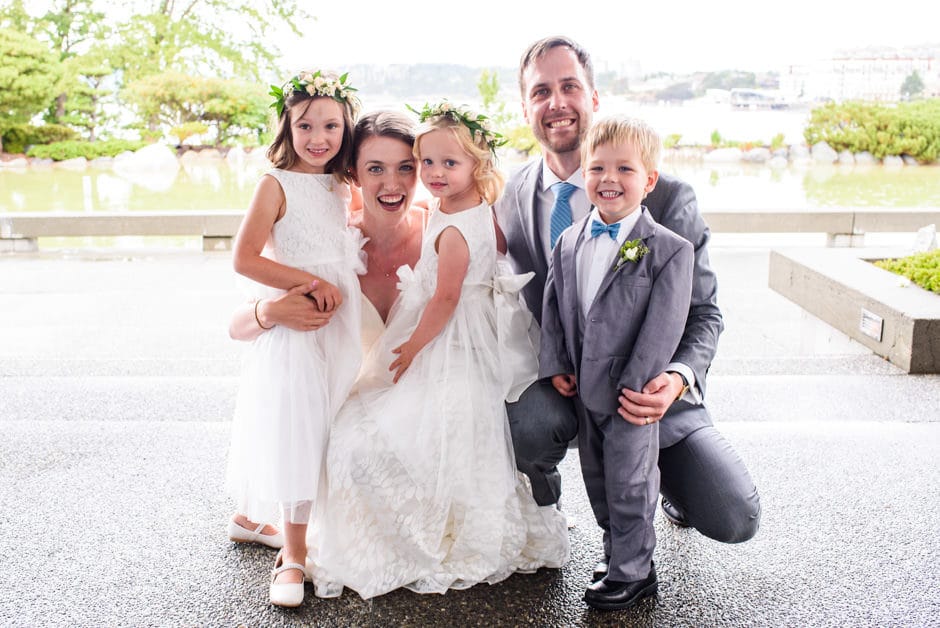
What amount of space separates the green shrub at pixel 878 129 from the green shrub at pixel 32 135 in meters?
15.2

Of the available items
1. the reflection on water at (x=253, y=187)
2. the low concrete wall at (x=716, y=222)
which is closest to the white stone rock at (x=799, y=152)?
the reflection on water at (x=253, y=187)

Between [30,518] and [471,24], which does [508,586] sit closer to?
[30,518]

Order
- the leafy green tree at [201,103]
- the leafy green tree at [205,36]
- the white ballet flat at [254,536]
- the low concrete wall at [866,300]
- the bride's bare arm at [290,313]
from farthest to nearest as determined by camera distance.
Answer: the leafy green tree at [205,36], the leafy green tree at [201,103], the low concrete wall at [866,300], the white ballet flat at [254,536], the bride's bare arm at [290,313]

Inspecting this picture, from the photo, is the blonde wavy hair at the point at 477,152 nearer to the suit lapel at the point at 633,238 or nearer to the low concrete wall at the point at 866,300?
the suit lapel at the point at 633,238

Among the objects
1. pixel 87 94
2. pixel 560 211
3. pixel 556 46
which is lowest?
pixel 560 211

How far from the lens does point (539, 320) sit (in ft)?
7.89

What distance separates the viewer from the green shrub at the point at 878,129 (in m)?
15.9

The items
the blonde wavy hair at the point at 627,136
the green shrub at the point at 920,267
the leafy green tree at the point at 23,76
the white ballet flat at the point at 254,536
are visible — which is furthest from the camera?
the leafy green tree at the point at 23,76

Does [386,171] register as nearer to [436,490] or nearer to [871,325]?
[436,490]

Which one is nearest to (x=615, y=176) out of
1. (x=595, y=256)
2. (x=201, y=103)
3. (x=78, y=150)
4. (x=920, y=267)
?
(x=595, y=256)

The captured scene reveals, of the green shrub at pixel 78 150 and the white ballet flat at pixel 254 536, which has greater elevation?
the green shrub at pixel 78 150

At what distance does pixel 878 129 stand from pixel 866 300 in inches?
544

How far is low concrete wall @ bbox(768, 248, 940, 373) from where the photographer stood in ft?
12.6

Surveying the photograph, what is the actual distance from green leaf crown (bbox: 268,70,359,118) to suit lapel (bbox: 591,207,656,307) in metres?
0.87
